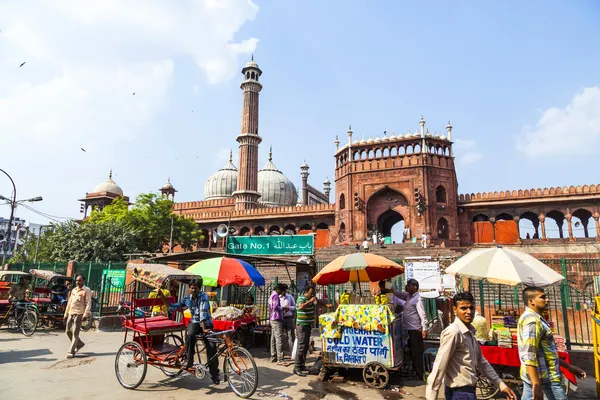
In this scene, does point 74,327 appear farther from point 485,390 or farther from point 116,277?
point 485,390

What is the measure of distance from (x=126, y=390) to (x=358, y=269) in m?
3.99

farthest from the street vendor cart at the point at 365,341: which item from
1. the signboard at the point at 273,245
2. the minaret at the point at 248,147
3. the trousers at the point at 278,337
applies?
the minaret at the point at 248,147

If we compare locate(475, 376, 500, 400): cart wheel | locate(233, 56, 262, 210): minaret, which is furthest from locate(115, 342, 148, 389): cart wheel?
locate(233, 56, 262, 210): minaret

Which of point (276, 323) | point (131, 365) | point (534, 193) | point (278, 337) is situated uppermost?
point (534, 193)

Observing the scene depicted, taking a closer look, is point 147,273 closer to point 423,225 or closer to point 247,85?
point 423,225

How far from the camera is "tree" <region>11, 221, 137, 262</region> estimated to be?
67.2 feet

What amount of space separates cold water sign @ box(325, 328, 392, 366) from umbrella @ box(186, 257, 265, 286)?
7.72 feet

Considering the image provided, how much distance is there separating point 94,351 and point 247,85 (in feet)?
102

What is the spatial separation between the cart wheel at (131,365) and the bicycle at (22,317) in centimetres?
580

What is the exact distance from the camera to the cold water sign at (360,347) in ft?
18.3

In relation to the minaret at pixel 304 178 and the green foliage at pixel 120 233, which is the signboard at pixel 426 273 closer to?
the green foliage at pixel 120 233

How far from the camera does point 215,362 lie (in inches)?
211

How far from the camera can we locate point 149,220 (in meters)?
24.9

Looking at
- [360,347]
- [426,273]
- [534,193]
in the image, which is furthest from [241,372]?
[534,193]
